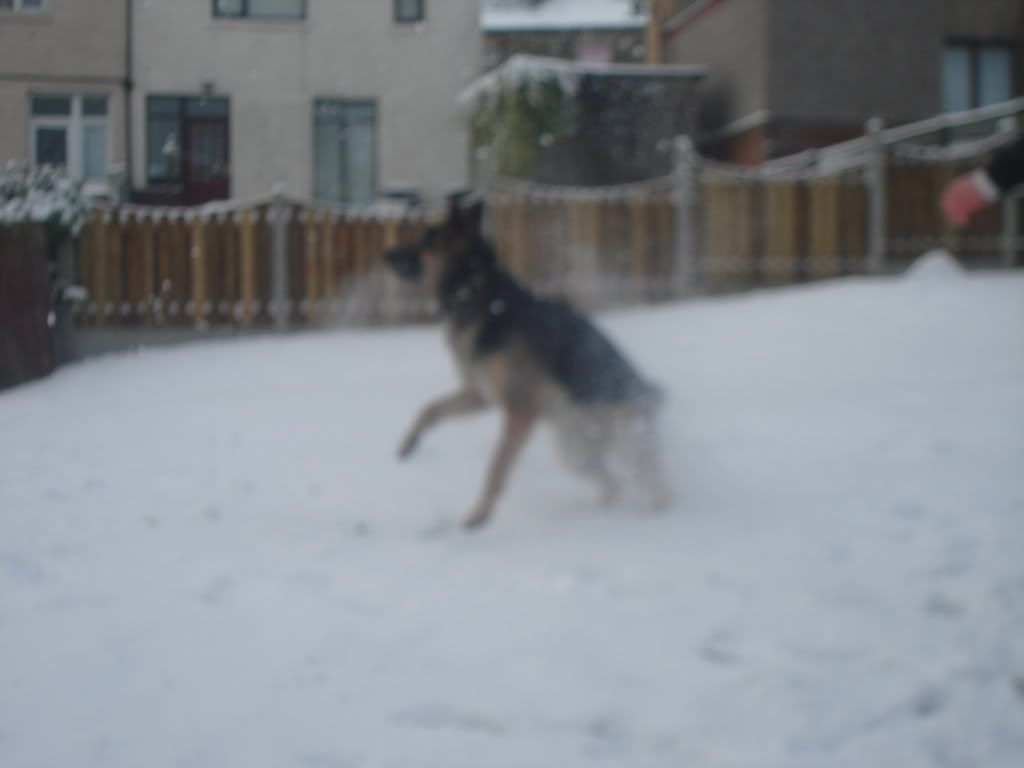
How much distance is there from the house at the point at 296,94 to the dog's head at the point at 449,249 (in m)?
0.59

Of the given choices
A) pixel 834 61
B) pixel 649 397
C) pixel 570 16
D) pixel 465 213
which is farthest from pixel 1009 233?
pixel 465 213

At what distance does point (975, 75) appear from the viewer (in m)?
7.01

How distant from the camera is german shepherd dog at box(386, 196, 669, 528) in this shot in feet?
11.1

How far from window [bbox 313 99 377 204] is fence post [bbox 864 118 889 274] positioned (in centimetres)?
931

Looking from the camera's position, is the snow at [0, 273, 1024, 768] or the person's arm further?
the person's arm

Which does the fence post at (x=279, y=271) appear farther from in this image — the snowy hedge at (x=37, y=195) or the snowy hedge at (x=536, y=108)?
the snowy hedge at (x=536, y=108)

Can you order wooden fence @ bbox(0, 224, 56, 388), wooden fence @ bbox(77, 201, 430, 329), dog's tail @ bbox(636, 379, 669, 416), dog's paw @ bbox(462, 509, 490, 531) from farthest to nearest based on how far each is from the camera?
1. dog's tail @ bbox(636, 379, 669, 416)
2. dog's paw @ bbox(462, 509, 490, 531)
3. wooden fence @ bbox(77, 201, 430, 329)
4. wooden fence @ bbox(0, 224, 56, 388)

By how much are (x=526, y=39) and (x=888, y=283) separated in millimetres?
5028

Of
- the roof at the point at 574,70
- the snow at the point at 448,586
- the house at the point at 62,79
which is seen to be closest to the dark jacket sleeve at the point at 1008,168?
the snow at the point at 448,586

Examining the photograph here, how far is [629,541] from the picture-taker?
3.06 meters

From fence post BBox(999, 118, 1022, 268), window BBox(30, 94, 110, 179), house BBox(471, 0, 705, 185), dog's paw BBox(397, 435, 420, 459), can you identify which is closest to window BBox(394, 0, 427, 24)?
window BBox(30, 94, 110, 179)

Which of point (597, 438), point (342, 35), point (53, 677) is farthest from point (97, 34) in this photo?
point (597, 438)

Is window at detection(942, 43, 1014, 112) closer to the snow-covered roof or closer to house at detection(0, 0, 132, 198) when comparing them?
the snow-covered roof

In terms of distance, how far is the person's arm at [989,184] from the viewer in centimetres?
245
